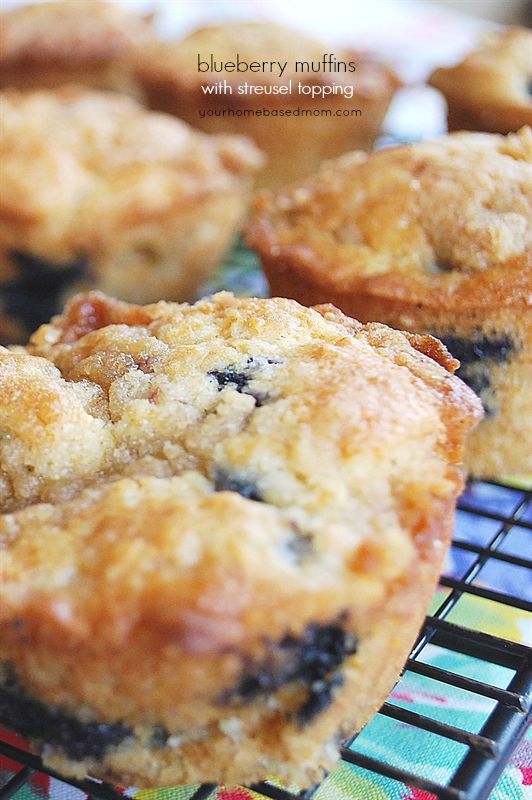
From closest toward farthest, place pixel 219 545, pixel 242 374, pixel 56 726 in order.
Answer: pixel 219 545 < pixel 56 726 < pixel 242 374

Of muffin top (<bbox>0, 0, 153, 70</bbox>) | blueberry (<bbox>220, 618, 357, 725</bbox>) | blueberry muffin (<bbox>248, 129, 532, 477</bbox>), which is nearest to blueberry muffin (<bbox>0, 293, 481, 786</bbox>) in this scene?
blueberry (<bbox>220, 618, 357, 725</bbox>)

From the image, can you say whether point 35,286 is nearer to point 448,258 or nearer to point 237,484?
point 448,258

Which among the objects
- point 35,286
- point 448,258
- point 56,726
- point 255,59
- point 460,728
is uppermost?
point 255,59

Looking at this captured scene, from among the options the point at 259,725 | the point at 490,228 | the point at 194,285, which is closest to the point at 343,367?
the point at 259,725

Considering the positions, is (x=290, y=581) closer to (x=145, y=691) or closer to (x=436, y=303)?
(x=145, y=691)

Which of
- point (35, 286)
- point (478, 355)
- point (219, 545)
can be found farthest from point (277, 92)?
point (219, 545)
